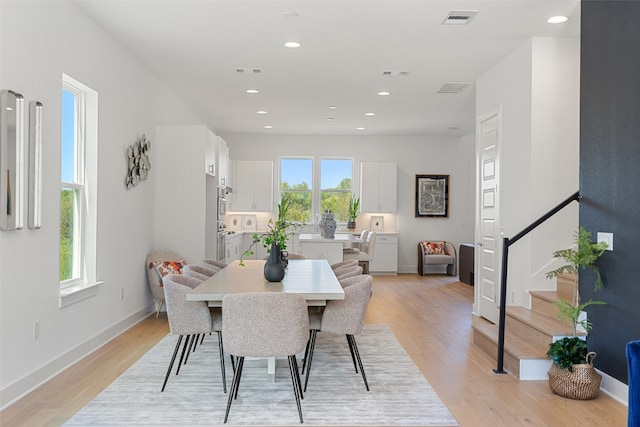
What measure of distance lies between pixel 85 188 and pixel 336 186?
7.20m

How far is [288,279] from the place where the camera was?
4148 millimetres

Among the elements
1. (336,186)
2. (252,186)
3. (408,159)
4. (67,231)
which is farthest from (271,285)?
(408,159)

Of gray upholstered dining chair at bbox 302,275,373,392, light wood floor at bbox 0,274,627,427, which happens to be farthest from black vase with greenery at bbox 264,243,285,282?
light wood floor at bbox 0,274,627,427

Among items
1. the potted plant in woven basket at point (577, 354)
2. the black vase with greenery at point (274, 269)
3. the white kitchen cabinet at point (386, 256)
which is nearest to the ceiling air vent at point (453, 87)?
the potted plant in woven basket at point (577, 354)

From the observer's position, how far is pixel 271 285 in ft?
12.5

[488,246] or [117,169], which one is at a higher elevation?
[117,169]

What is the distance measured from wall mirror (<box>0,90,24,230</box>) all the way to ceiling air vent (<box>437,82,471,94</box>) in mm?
5123

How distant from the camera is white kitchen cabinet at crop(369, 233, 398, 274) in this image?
1116 cm

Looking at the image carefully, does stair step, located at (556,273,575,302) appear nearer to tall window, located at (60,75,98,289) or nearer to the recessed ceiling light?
the recessed ceiling light

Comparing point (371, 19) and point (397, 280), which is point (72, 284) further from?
point (397, 280)

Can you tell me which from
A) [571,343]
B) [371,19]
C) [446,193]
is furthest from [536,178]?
[446,193]

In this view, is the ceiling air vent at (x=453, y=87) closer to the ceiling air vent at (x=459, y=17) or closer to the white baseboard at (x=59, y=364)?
the ceiling air vent at (x=459, y=17)

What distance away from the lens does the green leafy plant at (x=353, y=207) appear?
1126 cm

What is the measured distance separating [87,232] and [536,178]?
4.26m
